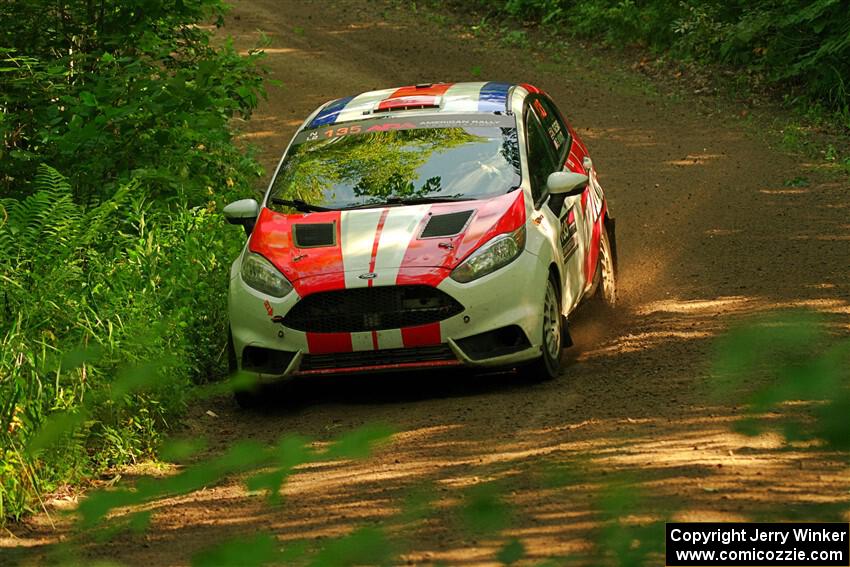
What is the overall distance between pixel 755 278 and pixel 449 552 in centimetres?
653

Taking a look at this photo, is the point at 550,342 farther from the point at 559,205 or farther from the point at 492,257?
the point at 559,205

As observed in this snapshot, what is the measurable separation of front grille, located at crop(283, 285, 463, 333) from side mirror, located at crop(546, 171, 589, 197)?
3.91 feet

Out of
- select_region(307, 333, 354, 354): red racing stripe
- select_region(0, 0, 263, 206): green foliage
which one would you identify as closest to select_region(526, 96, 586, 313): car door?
select_region(307, 333, 354, 354): red racing stripe

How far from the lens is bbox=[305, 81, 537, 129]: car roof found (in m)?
8.95

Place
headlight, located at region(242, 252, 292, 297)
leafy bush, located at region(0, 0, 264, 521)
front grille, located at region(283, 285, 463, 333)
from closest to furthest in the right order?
1. leafy bush, located at region(0, 0, 264, 521)
2. front grille, located at region(283, 285, 463, 333)
3. headlight, located at region(242, 252, 292, 297)

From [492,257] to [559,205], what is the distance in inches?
39.9

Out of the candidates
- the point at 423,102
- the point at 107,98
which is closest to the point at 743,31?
the point at 423,102

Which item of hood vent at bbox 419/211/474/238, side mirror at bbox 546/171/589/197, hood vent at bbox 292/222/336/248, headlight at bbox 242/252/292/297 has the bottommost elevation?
headlight at bbox 242/252/292/297

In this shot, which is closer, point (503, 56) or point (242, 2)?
point (503, 56)

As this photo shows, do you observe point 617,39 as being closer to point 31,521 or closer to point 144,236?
point 144,236

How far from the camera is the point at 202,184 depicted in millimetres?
11641

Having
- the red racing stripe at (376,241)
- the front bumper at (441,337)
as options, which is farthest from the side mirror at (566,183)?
the red racing stripe at (376,241)

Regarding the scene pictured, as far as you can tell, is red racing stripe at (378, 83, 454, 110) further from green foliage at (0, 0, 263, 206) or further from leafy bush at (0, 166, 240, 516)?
leafy bush at (0, 166, 240, 516)

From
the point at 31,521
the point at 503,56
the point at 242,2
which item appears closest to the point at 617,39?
the point at 503,56
